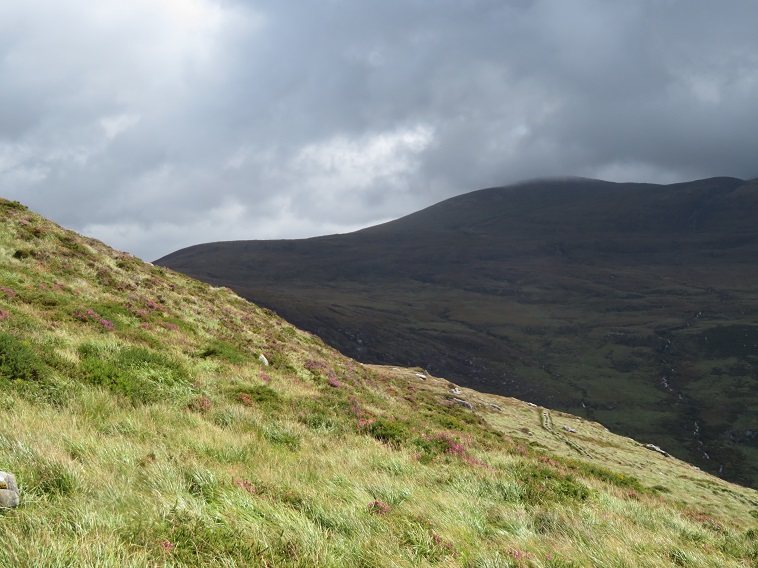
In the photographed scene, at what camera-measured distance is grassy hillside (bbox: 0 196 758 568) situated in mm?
4867

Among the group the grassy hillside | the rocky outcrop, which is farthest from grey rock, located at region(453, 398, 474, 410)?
the rocky outcrop

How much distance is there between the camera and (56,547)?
404 centimetres

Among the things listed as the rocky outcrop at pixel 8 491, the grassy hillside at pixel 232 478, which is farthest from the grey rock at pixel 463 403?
the rocky outcrop at pixel 8 491

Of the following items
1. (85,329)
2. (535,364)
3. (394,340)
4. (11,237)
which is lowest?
(535,364)

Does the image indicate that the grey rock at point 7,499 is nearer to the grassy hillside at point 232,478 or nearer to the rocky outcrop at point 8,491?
the rocky outcrop at point 8,491

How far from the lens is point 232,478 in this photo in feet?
22.1

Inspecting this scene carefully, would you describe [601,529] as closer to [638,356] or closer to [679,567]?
[679,567]

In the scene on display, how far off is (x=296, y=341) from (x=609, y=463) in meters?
25.3

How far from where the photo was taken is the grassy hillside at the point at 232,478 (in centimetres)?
487

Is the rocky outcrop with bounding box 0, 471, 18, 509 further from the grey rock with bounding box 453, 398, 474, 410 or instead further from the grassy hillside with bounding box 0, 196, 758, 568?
the grey rock with bounding box 453, 398, 474, 410

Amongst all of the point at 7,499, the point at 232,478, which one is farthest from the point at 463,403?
the point at 7,499

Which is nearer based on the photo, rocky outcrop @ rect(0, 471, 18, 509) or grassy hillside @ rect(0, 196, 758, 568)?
rocky outcrop @ rect(0, 471, 18, 509)

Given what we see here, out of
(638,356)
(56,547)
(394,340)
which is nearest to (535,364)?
(638,356)

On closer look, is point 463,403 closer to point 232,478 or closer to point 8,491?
point 232,478
